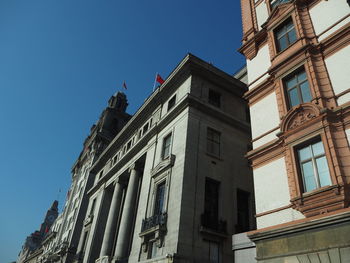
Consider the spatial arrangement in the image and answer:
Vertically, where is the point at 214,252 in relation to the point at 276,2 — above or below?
below

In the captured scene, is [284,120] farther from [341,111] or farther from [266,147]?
[341,111]

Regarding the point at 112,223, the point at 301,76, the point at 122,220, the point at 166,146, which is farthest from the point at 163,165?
the point at 301,76

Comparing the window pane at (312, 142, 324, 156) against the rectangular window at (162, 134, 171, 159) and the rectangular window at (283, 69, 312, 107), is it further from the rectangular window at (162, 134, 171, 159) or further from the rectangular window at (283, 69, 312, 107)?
the rectangular window at (162, 134, 171, 159)

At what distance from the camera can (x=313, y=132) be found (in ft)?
39.1

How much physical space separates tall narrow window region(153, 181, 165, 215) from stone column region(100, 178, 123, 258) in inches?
468

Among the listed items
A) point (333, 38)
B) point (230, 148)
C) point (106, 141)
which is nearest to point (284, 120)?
point (333, 38)

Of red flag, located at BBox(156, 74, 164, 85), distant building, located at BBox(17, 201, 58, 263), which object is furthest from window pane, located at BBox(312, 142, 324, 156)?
distant building, located at BBox(17, 201, 58, 263)

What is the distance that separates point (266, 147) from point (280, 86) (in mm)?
3398

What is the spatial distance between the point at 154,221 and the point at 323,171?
14.7 metres

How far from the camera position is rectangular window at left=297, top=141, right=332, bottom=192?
11.2 meters

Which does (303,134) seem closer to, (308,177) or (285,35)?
(308,177)

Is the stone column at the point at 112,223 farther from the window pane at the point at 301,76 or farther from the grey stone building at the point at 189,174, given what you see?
the window pane at the point at 301,76

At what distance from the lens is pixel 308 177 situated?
1173cm

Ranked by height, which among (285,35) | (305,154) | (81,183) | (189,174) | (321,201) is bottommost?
(321,201)
